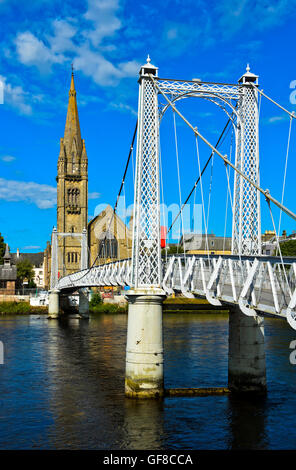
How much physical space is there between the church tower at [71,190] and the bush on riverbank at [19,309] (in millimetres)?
25346

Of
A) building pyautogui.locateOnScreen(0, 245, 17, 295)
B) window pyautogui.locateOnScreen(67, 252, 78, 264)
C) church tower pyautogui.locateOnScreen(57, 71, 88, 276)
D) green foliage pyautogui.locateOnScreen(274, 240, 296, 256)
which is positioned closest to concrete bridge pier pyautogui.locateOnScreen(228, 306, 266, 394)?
green foliage pyautogui.locateOnScreen(274, 240, 296, 256)

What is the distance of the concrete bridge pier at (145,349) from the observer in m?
23.3

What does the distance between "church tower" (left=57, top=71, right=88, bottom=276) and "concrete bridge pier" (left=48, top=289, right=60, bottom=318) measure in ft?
107

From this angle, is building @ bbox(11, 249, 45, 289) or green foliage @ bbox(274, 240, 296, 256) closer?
green foliage @ bbox(274, 240, 296, 256)

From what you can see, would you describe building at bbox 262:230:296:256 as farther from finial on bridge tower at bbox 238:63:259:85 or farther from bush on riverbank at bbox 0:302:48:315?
bush on riverbank at bbox 0:302:48:315

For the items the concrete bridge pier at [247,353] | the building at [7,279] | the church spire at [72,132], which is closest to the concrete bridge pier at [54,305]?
the building at [7,279]

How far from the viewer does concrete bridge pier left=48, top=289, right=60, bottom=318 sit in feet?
252

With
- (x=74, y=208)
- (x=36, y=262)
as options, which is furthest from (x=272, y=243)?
(x=36, y=262)

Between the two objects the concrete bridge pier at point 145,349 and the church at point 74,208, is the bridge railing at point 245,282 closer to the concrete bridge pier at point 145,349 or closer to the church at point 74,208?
the concrete bridge pier at point 145,349

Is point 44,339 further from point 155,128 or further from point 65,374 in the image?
point 155,128

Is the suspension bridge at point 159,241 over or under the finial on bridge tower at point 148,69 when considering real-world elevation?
under

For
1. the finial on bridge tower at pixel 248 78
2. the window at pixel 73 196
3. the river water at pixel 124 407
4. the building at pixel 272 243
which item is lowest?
the river water at pixel 124 407

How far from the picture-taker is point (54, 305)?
Result: 7775 cm

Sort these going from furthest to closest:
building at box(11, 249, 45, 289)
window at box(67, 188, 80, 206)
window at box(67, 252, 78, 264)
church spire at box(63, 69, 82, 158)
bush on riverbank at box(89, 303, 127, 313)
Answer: building at box(11, 249, 45, 289) → church spire at box(63, 69, 82, 158) → window at box(67, 188, 80, 206) → window at box(67, 252, 78, 264) → bush on riverbank at box(89, 303, 127, 313)
